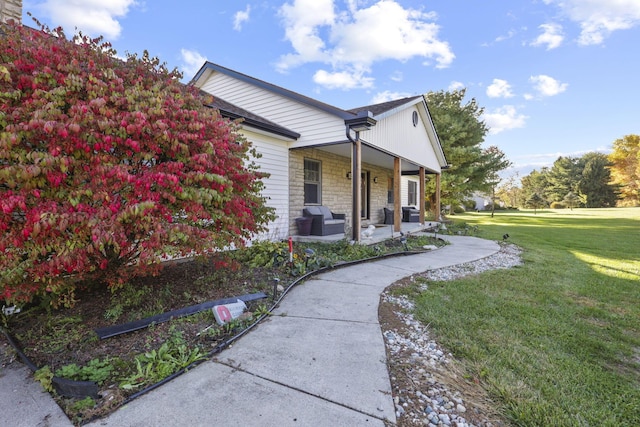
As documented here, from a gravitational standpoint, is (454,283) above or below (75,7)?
below

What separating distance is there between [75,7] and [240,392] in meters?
8.12

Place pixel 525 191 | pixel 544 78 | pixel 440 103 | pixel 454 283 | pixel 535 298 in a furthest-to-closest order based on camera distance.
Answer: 1. pixel 525 191
2. pixel 440 103
3. pixel 544 78
4. pixel 454 283
5. pixel 535 298

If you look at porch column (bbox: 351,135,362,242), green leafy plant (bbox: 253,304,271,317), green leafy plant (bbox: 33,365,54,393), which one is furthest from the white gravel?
porch column (bbox: 351,135,362,242)

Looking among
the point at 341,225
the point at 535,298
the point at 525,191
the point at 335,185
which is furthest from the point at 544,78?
the point at 525,191

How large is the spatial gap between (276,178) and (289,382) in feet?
19.7

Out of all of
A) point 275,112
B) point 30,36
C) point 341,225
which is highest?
point 275,112

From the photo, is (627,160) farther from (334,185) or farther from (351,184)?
(334,185)

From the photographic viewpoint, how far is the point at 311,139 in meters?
7.50

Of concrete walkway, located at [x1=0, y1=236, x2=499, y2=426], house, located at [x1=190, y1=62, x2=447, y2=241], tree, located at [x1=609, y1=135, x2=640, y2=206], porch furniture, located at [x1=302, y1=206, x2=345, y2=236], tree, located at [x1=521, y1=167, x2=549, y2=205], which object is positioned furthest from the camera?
tree, located at [x1=521, y1=167, x2=549, y2=205]

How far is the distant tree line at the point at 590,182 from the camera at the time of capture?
32125 millimetres

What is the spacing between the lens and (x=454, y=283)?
4.60 meters

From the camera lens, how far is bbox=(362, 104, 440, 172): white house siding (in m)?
8.03

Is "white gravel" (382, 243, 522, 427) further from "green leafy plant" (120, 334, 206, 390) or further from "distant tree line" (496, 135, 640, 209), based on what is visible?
"distant tree line" (496, 135, 640, 209)

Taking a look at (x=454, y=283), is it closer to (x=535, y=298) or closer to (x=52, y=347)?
(x=535, y=298)
